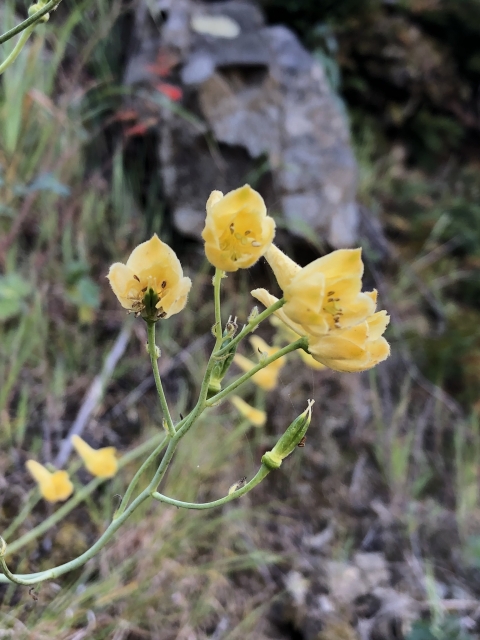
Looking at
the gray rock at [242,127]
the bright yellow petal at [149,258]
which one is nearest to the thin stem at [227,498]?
the bright yellow petal at [149,258]

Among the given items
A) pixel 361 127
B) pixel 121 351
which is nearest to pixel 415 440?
pixel 121 351

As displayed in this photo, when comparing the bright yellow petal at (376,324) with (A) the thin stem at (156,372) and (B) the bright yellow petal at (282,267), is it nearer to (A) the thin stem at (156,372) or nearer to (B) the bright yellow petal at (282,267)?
(B) the bright yellow petal at (282,267)

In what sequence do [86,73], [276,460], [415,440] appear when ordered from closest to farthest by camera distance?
[276,460] → [415,440] → [86,73]

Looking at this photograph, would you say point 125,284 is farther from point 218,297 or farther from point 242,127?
point 242,127

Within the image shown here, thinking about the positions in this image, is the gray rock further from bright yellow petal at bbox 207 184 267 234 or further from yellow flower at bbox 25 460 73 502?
bright yellow petal at bbox 207 184 267 234

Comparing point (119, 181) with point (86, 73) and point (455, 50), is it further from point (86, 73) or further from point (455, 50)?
point (455, 50)

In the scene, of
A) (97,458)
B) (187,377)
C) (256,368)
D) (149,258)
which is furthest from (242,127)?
(256,368)
